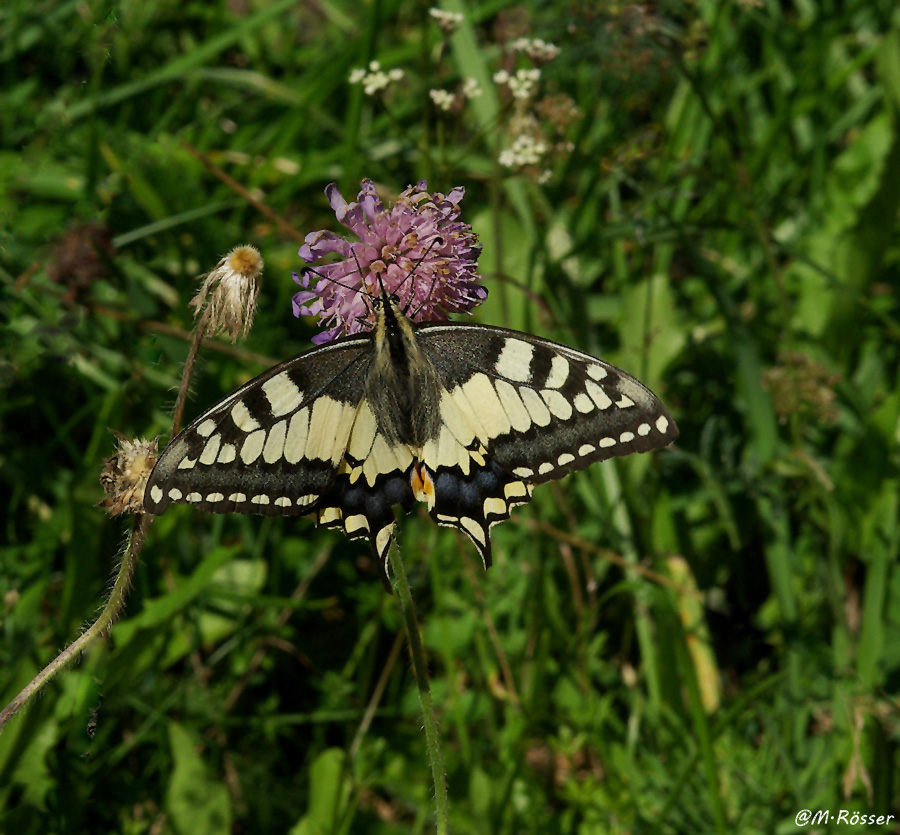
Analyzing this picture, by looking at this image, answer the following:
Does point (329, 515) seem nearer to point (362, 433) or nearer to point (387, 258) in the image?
point (362, 433)

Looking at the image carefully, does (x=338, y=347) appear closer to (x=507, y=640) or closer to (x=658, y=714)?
(x=507, y=640)

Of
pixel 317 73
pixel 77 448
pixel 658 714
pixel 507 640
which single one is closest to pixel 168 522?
pixel 77 448

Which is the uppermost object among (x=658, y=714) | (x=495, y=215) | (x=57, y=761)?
(x=495, y=215)

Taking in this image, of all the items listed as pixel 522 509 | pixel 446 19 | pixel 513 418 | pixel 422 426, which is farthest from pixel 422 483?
pixel 446 19

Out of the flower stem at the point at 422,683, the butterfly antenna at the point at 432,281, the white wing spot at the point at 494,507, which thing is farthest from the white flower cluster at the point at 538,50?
the flower stem at the point at 422,683

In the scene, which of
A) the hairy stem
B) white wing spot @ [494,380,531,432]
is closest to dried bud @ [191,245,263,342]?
the hairy stem
